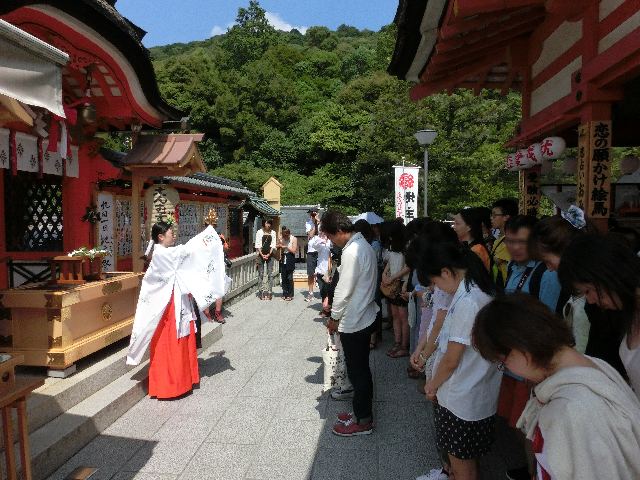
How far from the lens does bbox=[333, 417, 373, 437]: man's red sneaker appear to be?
13.0 ft

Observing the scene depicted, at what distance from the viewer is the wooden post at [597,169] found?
3.96 meters

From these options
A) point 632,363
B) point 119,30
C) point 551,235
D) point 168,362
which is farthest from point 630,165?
point 119,30

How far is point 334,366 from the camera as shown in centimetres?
484

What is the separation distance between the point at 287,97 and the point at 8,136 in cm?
3107

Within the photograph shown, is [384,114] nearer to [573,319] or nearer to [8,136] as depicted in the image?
[8,136]

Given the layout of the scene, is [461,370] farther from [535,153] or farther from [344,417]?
[535,153]

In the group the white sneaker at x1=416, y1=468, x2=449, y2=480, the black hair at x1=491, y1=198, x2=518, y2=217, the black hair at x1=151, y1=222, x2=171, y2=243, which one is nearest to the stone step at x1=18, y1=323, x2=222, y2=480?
the black hair at x1=151, y1=222, x2=171, y2=243

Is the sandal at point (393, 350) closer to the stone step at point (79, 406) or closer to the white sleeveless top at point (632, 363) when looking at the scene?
the stone step at point (79, 406)

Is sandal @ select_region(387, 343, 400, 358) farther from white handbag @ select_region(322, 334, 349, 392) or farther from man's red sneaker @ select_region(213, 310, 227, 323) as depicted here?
man's red sneaker @ select_region(213, 310, 227, 323)

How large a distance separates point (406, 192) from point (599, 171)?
8.85 meters

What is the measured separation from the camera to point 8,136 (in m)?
5.12

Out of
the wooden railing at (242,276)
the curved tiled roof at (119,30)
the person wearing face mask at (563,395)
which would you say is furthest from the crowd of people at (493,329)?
the wooden railing at (242,276)

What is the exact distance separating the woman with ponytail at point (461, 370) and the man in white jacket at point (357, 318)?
4.38ft

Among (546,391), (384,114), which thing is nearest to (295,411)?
(546,391)
